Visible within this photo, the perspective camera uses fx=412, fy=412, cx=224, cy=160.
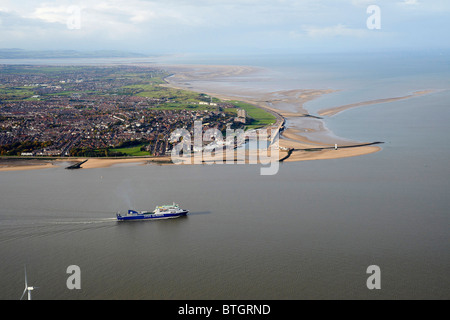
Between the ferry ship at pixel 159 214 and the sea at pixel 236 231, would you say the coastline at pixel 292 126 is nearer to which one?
the sea at pixel 236 231

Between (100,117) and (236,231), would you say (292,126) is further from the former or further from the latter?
(236,231)

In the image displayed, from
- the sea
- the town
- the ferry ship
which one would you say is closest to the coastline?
the sea

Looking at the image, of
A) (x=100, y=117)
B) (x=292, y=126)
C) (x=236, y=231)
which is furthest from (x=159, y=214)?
(x=100, y=117)

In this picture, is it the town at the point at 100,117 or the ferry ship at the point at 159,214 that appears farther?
the town at the point at 100,117

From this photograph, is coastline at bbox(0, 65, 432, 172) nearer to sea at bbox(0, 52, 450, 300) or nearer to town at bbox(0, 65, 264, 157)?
sea at bbox(0, 52, 450, 300)

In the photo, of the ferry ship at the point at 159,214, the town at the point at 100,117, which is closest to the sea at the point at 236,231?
the ferry ship at the point at 159,214

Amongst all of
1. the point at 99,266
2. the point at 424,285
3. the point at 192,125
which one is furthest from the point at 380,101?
the point at 99,266
